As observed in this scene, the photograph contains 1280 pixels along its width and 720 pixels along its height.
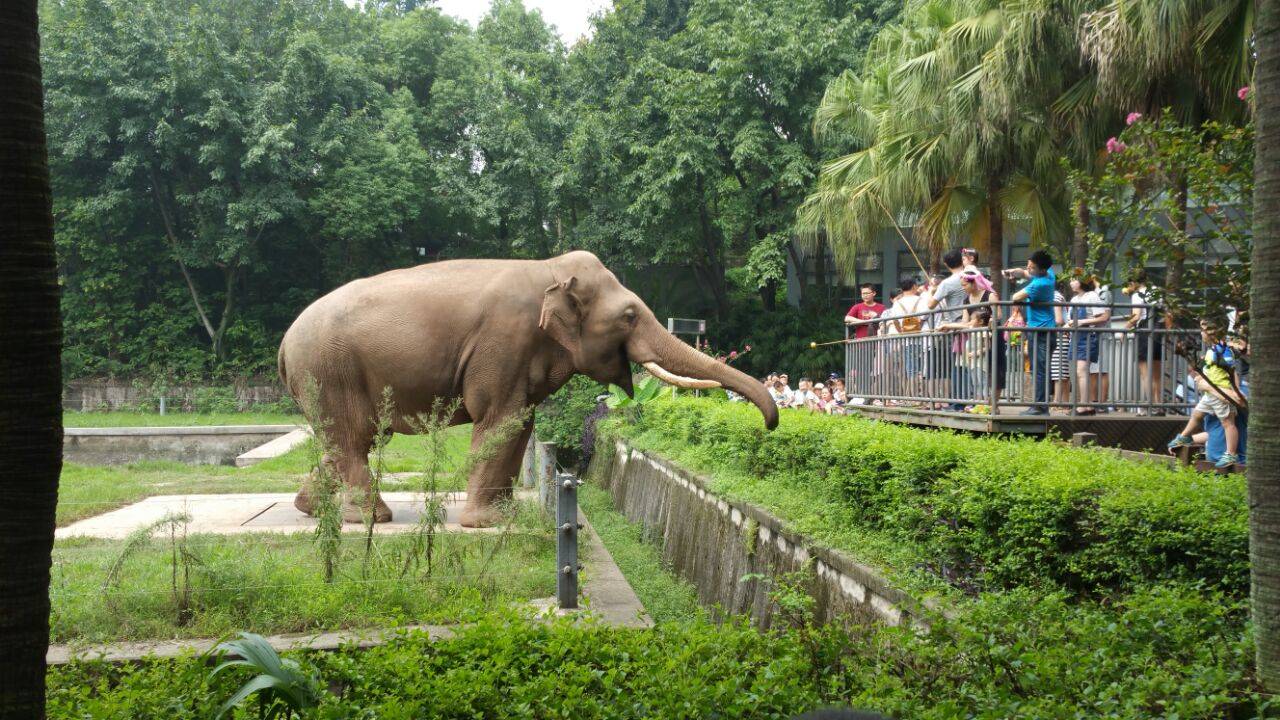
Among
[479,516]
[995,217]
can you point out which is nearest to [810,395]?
[995,217]

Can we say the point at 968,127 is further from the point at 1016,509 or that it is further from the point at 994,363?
the point at 1016,509

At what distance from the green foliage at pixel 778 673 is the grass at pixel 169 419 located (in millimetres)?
22901

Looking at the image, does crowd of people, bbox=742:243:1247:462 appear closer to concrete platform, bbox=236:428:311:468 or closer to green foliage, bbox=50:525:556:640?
green foliage, bbox=50:525:556:640

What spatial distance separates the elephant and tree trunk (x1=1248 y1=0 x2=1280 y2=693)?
17.5 ft

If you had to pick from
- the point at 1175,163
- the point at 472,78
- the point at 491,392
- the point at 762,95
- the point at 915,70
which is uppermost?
the point at 472,78

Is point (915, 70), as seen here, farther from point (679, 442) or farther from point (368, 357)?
point (368, 357)

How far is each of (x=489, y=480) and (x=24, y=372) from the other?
6.26 metres

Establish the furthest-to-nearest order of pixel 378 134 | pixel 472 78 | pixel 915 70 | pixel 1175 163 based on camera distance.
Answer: pixel 472 78
pixel 378 134
pixel 915 70
pixel 1175 163

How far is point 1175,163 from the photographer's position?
5.82 meters

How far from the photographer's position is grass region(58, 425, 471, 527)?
10805mm

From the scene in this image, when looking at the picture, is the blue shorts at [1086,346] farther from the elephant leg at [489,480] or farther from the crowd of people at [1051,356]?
the elephant leg at [489,480]

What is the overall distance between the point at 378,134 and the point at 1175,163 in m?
29.7

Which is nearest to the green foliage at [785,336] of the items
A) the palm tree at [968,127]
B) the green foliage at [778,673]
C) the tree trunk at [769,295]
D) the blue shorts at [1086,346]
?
the tree trunk at [769,295]

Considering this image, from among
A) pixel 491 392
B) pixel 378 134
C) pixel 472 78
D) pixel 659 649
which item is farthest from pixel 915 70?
pixel 472 78
